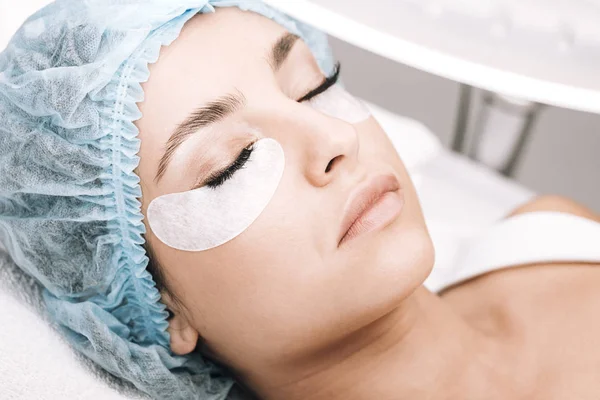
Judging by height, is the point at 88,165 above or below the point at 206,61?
below

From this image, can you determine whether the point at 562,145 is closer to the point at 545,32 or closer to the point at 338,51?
the point at 338,51

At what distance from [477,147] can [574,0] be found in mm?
1219

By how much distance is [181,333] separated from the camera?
900 millimetres

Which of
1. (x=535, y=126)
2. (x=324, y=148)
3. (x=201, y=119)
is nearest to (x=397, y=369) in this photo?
(x=324, y=148)

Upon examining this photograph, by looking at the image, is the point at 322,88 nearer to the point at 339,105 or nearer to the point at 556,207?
the point at 339,105

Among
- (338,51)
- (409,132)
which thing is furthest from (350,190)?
(338,51)

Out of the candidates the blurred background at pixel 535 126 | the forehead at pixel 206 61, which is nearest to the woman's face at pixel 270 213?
the forehead at pixel 206 61

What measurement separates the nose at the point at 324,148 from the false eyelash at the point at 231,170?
7cm

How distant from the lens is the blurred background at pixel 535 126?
1.88 metres

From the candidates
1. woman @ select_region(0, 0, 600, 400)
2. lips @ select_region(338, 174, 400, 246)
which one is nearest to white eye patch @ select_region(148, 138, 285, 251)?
woman @ select_region(0, 0, 600, 400)

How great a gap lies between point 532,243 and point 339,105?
0.50 metres

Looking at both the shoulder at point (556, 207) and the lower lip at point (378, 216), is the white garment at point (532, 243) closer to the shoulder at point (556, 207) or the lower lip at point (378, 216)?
the shoulder at point (556, 207)

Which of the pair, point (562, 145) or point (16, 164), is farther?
point (562, 145)

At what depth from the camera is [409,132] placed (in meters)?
1.50
